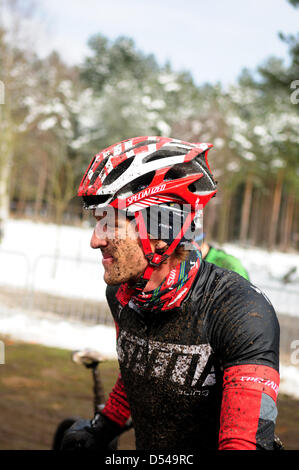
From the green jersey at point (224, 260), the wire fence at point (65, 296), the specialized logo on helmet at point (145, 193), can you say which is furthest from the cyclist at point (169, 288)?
the wire fence at point (65, 296)

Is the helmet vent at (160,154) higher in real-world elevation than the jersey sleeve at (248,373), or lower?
higher

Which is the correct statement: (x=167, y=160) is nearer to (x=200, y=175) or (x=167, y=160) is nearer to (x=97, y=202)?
(x=200, y=175)

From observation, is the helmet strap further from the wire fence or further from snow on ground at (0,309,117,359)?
the wire fence

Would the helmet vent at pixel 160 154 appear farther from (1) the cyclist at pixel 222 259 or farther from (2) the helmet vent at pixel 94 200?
(1) the cyclist at pixel 222 259

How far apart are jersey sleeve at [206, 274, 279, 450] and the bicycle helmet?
15.2 inches

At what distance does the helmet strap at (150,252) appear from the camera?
198 centimetres

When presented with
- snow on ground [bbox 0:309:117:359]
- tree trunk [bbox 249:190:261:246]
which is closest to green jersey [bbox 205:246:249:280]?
snow on ground [bbox 0:309:117:359]

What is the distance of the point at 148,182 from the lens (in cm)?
198

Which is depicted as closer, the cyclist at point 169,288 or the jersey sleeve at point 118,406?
the cyclist at point 169,288

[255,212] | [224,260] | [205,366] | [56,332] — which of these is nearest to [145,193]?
[205,366]

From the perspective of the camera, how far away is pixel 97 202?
200 cm

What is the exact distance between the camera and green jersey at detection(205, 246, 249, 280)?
360 centimetres
